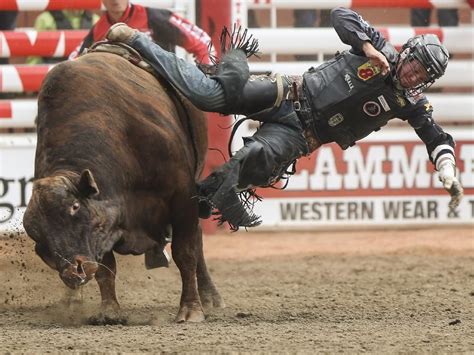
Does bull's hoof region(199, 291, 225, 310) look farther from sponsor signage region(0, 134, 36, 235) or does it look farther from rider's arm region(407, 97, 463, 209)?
sponsor signage region(0, 134, 36, 235)

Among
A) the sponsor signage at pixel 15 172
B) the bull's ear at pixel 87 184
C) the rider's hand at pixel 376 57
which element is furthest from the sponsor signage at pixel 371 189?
the bull's ear at pixel 87 184

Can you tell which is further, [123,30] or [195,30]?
[195,30]

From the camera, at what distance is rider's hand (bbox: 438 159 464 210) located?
5047 mm

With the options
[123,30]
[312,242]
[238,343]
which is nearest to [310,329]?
[238,343]

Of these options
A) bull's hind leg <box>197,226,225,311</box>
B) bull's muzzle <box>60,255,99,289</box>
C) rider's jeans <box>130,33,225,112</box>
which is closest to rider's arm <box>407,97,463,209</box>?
rider's jeans <box>130,33,225,112</box>

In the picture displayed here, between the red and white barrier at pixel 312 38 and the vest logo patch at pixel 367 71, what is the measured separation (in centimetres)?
355

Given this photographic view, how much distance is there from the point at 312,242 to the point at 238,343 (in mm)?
4286

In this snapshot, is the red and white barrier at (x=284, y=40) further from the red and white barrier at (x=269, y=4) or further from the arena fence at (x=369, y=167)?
the red and white barrier at (x=269, y=4)

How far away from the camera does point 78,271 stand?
4508 millimetres

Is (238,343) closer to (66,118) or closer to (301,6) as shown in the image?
(66,118)

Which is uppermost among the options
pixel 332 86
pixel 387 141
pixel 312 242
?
pixel 332 86

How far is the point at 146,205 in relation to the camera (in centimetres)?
507

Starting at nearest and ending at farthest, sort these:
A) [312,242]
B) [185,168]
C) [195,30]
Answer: [185,168]
[195,30]
[312,242]

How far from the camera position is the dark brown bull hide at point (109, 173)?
452cm
